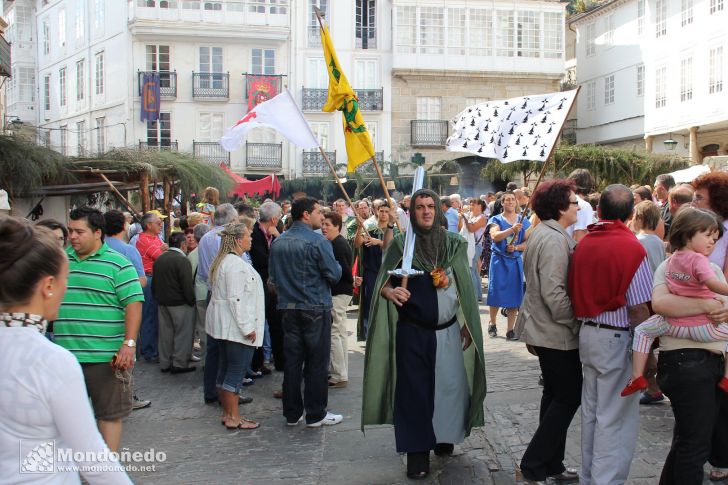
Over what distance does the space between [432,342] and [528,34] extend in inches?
1341

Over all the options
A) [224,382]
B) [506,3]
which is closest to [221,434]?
[224,382]

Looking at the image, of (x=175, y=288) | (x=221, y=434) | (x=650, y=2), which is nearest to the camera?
(x=221, y=434)

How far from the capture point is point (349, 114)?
748cm

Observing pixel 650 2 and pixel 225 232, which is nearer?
pixel 225 232

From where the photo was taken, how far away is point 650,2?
3028cm

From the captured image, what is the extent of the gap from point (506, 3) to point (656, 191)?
96.9ft

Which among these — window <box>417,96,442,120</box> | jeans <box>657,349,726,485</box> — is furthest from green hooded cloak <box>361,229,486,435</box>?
window <box>417,96,442,120</box>

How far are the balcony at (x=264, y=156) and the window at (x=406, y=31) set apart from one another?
7.40 m

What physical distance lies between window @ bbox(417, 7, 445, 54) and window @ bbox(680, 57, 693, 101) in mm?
11336

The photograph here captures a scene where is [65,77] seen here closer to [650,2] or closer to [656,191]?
[650,2]

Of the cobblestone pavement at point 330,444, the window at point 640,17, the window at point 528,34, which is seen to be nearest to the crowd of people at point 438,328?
the cobblestone pavement at point 330,444

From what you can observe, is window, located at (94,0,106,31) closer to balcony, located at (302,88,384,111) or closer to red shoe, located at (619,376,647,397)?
balcony, located at (302,88,384,111)

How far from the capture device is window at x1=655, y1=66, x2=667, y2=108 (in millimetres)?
29469

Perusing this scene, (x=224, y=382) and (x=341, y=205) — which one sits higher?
(x=341, y=205)
